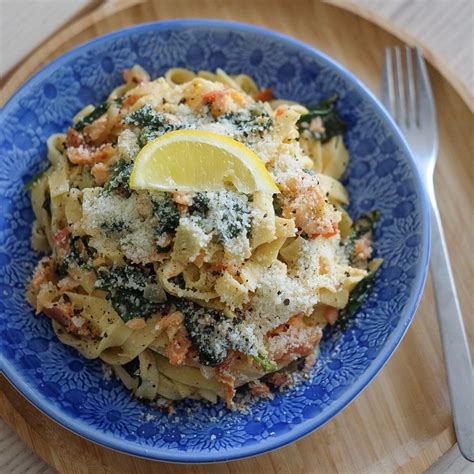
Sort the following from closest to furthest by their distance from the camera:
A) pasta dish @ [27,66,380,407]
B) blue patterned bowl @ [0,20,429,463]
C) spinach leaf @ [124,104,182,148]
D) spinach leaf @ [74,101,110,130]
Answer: pasta dish @ [27,66,380,407]
blue patterned bowl @ [0,20,429,463]
spinach leaf @ [124,104,182,148]
spinach leaf @ [74,101,110,130]

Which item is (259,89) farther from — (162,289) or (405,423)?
(405,423)

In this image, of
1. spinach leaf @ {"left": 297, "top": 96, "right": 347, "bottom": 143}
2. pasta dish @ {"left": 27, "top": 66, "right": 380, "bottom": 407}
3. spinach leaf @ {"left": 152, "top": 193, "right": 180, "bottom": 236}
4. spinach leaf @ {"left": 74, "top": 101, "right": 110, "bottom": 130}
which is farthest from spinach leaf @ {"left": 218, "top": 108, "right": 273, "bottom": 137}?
spinach leaf @ {"left": 74, "top": 101, "right": 110, "bottom": 130}

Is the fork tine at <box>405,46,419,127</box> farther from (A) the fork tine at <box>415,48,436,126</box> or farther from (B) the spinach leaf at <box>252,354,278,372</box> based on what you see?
(B) the spinach leaf at <box>252,354,278,372</box>

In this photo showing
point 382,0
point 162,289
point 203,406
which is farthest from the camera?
point 382,0

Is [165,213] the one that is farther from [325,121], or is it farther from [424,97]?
[424,97]

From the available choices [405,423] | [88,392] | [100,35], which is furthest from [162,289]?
[100,35]

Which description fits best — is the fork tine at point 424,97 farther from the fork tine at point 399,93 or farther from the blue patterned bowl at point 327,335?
the blue patterned bowl at point 327,335
